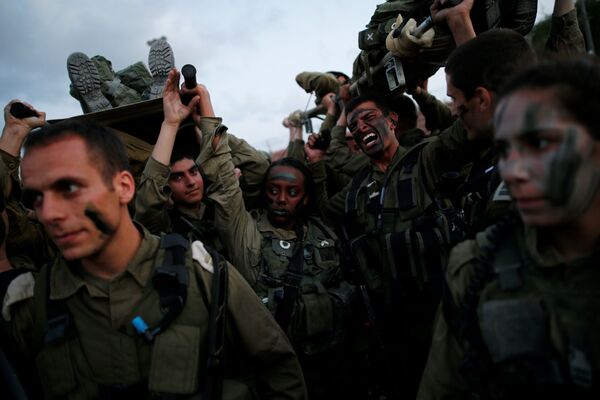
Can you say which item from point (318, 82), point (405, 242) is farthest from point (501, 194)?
point (318, 82)

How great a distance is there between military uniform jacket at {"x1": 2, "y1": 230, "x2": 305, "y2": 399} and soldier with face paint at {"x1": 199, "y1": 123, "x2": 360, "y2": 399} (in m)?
0.85

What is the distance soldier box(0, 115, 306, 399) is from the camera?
1.68 meters

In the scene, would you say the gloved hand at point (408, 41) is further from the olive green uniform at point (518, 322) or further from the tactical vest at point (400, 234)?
the olive green uniform at point (518, 322)

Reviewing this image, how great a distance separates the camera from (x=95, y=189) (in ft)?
5.75

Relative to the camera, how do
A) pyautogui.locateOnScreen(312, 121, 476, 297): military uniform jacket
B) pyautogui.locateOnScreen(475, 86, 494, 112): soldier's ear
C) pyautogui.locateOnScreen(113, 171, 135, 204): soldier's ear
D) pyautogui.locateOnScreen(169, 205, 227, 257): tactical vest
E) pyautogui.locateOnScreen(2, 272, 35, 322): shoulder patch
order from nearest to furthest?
pyautogui.locateOnScreen(2, 272, 35, 322): shoulder patch → pyautogui.locateOnScreen(113, 171, 135, 204): soldier's ear → pyautogui.locateOnScreen(475, 86, 494, 112): soldier's ear → pyautogui.locateOnScreen(312, 121, 476, 297): military uniform jacket → pyautogui.locateOnScreen(169, 205, 227, 257): tactical vest

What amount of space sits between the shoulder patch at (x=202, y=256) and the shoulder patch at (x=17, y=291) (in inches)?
28.8

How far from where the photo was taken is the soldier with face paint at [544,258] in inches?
48.0

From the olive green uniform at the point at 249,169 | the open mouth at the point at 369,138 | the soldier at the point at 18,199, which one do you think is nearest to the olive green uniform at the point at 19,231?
the soldier at the point at 18,199

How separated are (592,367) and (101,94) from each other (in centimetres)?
328

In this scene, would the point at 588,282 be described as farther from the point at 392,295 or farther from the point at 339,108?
the point at 339,108

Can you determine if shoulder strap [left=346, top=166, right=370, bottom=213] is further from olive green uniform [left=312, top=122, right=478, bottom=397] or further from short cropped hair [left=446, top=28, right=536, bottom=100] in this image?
short cropped hair [left=446, top=28, right=536, bottom=100]

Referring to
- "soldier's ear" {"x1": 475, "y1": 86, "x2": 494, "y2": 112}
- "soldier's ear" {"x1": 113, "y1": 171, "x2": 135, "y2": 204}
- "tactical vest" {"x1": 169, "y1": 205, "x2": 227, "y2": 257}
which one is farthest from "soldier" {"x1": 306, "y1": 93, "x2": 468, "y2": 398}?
"soldier's ear" {"x1": 113, "y1": 171, "x2": 135, "y2": 204}

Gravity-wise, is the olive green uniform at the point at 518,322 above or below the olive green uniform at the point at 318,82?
below

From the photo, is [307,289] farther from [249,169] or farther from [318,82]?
[318,82]
